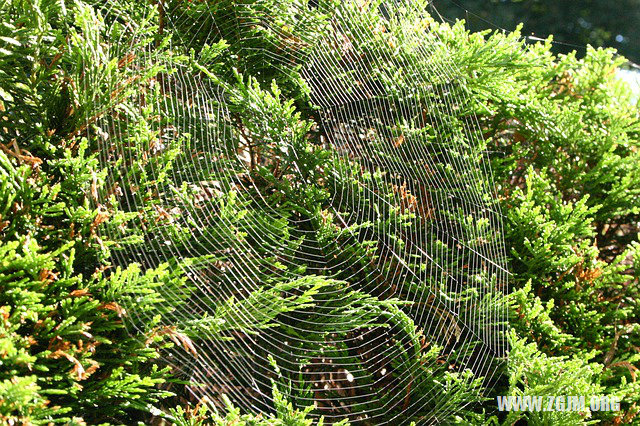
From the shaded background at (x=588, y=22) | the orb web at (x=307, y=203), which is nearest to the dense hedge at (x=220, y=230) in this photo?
the orb web at (x=307, y=203)

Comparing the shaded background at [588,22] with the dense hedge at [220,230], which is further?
the shaded background at [588,22]

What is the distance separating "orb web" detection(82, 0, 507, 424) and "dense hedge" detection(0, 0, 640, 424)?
0.02 metres

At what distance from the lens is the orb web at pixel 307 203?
55.9 inches

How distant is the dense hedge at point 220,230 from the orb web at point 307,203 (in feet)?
0.07

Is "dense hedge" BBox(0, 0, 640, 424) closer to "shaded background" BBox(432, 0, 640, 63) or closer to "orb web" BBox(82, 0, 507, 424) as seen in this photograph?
"orb web" BBox(82, 0, 507, 424)

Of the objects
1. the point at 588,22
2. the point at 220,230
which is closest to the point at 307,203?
the point at 220,230

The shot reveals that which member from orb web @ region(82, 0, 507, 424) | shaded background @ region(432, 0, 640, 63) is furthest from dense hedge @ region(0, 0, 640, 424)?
shaded background @ region(432, 0, 640, 63)

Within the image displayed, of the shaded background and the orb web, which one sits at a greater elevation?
the shaded background

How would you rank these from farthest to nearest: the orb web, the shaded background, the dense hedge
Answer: the shaded background → the orb web → the dense hedge

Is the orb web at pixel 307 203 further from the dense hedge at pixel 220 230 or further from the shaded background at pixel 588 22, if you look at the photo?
the shaded background at pixel 588 22

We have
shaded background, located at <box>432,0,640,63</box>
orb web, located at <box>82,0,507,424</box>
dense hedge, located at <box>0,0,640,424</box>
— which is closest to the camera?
dense hedge, located at <box>0,0,640,424</box>

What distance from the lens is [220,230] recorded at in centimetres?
153

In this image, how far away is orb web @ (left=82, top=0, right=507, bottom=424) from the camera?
1420 millimetres

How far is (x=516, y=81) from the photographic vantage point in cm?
223
